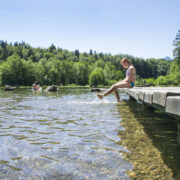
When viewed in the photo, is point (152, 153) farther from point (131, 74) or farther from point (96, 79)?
point (96, 79)

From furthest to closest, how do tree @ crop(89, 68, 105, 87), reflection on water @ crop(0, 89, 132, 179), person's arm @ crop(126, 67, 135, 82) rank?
tree @ crop(89, 68, 105, 87)
person's arm @ crop(126, 67, 135, 82)
reflection on water @ crop(0, 89, 132, 179)

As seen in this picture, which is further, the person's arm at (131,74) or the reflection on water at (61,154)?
the person's arm at (131,74)

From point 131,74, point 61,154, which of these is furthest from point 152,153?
point 131,74

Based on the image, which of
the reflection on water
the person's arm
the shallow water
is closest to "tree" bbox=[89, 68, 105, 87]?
the person's arm

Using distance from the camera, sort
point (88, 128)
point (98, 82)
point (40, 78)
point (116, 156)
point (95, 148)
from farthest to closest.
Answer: point (98, 82), point (40, 78), point (88, 128), point (95, 148), point (116, 156)

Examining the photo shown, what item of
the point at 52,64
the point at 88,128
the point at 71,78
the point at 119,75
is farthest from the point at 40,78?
the point at 88,128

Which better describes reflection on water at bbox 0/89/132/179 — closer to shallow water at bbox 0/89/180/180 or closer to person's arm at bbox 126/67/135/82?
shallow water at bbox 0/89/180/180

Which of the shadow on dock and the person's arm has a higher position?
the person's arm

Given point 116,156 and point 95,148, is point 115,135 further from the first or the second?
point 116,156

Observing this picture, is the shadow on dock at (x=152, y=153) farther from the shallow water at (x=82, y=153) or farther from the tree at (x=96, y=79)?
the tree at (x=96, y=79)

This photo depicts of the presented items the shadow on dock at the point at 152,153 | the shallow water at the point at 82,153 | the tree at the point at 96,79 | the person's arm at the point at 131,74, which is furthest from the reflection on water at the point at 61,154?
the tree at the point at 96,79

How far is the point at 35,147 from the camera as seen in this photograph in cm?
392

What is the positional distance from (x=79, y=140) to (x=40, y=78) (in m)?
96.7

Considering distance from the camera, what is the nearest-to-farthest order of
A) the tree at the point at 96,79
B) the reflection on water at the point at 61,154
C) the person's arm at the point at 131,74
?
the reflection on water at the point at 61,154 → the person's arm at the point at 131,74 → the tree at the point at 96,79
